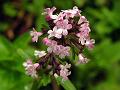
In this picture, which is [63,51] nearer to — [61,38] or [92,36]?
[61,38]

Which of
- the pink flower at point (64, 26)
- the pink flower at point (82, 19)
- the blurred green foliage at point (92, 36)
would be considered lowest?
the pink flower at point (64, 26)

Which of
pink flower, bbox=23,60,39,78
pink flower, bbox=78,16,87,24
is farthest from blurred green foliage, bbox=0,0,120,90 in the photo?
pink flower, bbox=78,16,87,24

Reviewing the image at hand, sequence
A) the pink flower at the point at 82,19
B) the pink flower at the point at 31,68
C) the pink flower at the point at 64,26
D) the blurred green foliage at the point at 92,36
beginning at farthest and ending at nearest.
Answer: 1. the blurred green foliage at the point at 92,36
2. the pink flower at the point at 31,68
3. the pink flower at the point at 82,19
4. the pink flower at the point at 64,26

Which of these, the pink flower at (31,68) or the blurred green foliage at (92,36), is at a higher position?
the blurred green foliage at (92,36)

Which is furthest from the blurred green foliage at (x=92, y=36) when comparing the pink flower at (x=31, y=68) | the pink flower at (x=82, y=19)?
the pink flower at (x=82, y=19)

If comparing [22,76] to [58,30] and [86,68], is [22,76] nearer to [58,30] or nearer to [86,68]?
[86,68]

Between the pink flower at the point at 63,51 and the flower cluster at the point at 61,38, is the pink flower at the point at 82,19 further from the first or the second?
the pink flower at the point at 63,51
